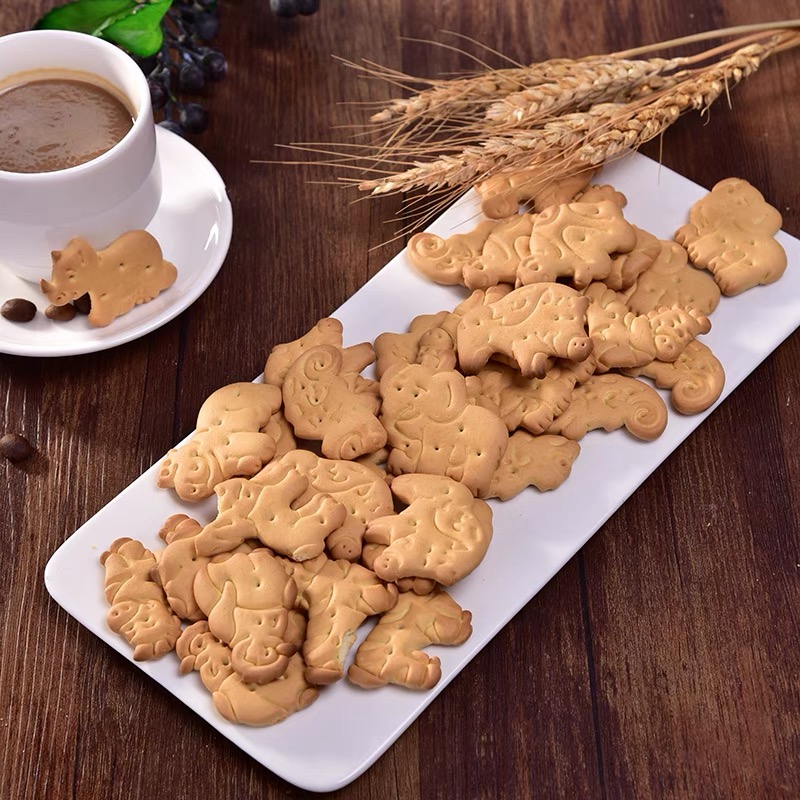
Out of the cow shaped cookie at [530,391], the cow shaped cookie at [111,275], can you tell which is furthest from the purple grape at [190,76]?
the cow shaped cookie at [530,391]

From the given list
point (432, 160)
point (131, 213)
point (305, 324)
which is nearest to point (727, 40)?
point (432, 160)

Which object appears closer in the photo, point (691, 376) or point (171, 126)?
point (691, 376)

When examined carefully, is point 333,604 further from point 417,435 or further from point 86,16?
point 86,16

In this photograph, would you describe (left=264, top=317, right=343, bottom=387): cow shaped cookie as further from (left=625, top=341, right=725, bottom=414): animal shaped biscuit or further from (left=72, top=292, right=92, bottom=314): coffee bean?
(left=625, top=341, right=725, bottom=414): animal shaped biscuit

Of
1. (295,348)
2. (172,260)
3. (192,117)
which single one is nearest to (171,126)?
(192,117)

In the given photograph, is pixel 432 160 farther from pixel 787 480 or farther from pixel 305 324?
pixel 787 480

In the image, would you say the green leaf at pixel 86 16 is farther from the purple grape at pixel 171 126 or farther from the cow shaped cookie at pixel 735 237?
the cow shaped cookie at pixel 735 237
